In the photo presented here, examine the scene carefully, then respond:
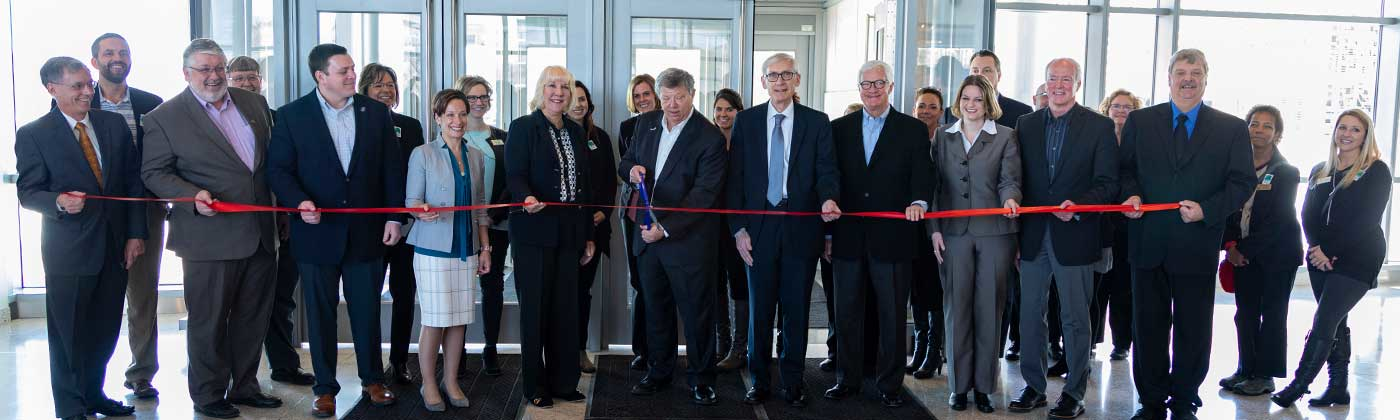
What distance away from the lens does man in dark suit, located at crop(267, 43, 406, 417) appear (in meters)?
4.16

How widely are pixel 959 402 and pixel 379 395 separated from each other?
2.67 m

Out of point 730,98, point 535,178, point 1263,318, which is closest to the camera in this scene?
point 535,178

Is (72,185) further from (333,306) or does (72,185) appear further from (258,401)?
(258,401)

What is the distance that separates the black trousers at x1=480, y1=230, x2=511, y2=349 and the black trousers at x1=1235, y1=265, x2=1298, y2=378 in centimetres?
373

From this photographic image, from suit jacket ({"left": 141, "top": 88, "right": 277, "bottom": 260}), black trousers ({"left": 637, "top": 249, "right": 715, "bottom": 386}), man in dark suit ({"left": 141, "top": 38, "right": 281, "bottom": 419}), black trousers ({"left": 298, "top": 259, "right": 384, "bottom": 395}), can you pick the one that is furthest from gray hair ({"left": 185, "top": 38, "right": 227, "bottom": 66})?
black trousers ({"left": 637, "top": 249, "right": 715, "bottom": 386})

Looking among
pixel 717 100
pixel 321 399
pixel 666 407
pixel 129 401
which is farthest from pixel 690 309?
pixel 129 401

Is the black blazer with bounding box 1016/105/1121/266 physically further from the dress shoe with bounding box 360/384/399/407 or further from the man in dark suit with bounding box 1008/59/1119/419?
the dress shoe with bounding box 360/384/399/407

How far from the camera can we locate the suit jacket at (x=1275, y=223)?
4.86 m

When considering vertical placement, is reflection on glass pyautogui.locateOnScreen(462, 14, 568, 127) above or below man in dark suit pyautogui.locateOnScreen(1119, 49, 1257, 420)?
above

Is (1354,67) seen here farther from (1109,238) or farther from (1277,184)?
(1109,238)

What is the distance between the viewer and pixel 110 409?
433 centimetres

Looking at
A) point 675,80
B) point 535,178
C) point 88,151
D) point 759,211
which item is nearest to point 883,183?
point 759,211

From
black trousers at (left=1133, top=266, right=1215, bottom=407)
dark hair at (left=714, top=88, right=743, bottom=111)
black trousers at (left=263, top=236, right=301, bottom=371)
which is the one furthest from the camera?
dark hair at (left=714, top=88, right=743, bottom=111)

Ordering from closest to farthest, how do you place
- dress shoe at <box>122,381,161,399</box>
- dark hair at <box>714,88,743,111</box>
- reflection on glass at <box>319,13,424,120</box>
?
dress shoe at <box>122,381,161,399</box>, dark hair at <box>714,88,743,111</box>, reflection on glass at <box>319,13,424,120</box>
